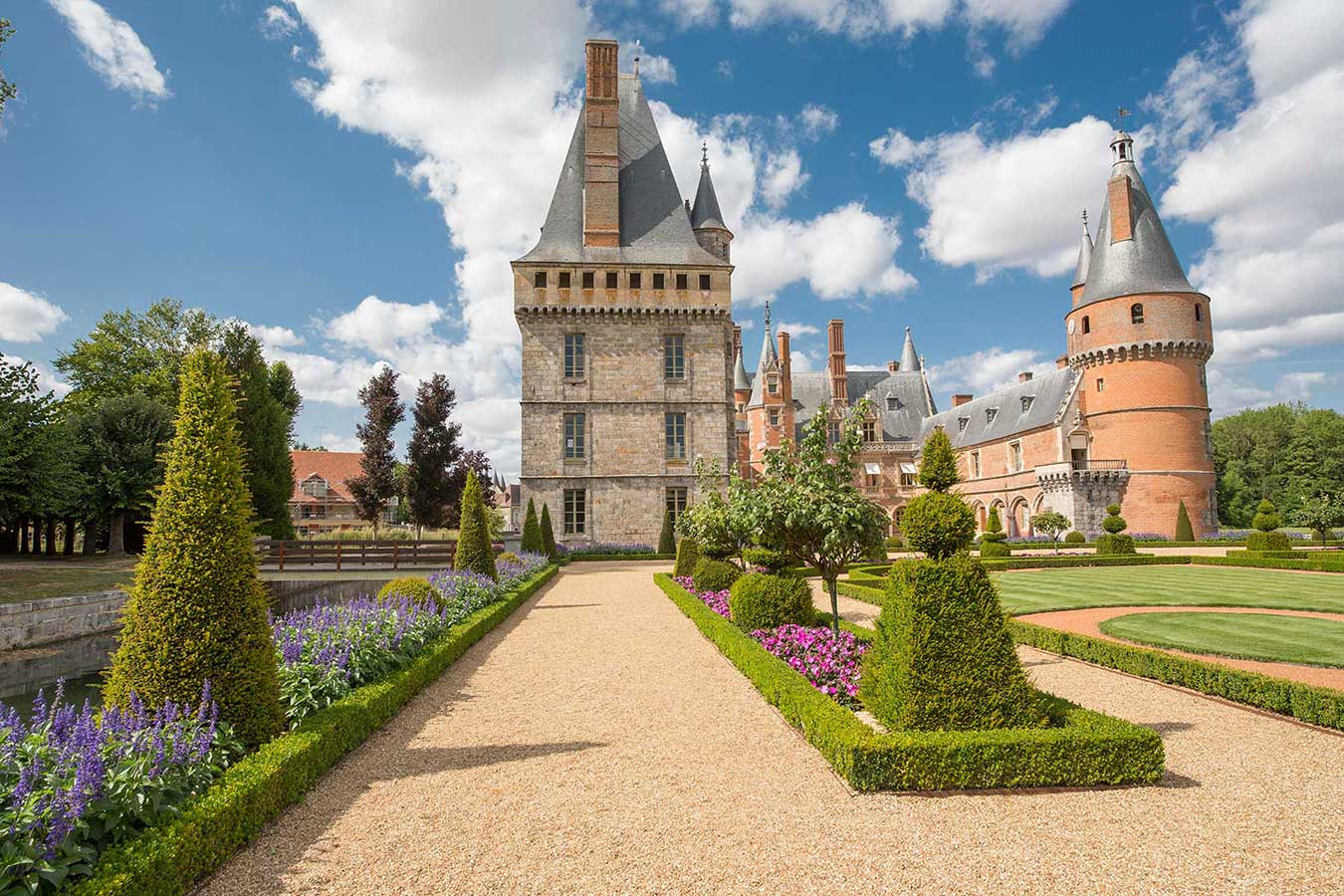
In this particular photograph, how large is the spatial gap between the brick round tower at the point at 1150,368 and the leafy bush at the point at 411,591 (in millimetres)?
35978

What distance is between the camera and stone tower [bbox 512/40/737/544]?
30.1 m

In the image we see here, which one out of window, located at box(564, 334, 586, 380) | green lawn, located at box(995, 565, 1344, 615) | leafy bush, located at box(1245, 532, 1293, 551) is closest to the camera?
green lawn, located at box(995, 565, 1344, 615)

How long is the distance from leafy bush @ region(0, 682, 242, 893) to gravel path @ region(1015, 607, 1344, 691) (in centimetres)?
995

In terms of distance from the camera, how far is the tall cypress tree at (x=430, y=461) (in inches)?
1345

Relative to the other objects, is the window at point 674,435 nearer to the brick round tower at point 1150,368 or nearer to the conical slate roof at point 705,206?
the conical slate roof at point 705,206

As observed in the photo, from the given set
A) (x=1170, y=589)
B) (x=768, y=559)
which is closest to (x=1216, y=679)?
(x=768, y=559)

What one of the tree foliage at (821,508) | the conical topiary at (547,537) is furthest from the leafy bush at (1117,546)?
the tree foliage at (821,508)

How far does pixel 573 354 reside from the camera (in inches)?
1201

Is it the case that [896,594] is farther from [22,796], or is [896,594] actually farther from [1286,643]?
[1286,643]

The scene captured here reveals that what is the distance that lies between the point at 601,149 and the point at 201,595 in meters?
29.5

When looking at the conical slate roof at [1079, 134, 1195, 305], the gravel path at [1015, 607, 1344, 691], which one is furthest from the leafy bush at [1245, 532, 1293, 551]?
the gravel path at [1015, 607, 1344, 691]

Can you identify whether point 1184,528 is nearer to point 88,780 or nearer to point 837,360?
point 837,360

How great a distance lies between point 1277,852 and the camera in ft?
13.7

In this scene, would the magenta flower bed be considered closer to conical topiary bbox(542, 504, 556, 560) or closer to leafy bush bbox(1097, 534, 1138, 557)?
conical topiary bbox(542, 504, 556, 560)
